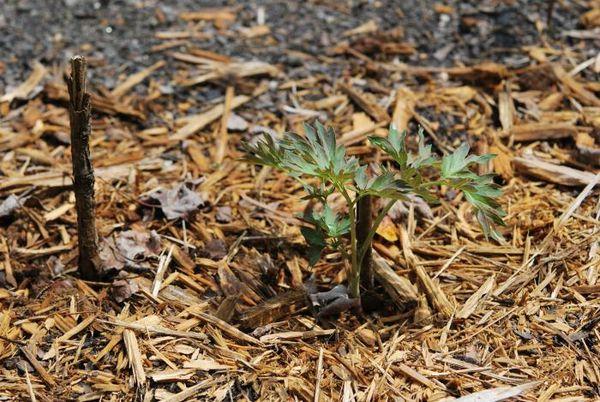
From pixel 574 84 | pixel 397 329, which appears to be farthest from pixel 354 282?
pixel 574 84

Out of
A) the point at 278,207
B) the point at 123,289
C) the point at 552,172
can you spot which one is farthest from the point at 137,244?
the point at 552,172

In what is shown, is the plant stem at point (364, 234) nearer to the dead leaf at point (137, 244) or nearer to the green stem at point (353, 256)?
the green stem at point (353, 256)

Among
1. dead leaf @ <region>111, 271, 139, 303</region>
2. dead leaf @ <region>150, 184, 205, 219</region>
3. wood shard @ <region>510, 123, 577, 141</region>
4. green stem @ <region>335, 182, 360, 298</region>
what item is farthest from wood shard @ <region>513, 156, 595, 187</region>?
dead leaf @ <region>111, 271, 139, 303</region>

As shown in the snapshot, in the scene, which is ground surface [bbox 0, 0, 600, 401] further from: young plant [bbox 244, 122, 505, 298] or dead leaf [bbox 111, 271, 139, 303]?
young plant [bbox 244, 122, 505, 298]

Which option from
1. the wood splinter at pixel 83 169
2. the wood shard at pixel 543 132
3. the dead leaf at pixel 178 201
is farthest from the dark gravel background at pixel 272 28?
the wood splinter at pixel 83 169

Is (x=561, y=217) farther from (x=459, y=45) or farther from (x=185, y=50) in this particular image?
(x=185, y=50)
